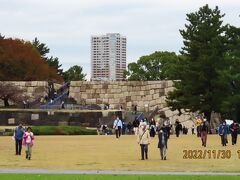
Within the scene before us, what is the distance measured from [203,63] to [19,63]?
38.2 metres

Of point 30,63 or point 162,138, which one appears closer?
point 162,138

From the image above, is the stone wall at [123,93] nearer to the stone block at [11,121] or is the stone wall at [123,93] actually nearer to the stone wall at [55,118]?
the stone wall at [55,118]

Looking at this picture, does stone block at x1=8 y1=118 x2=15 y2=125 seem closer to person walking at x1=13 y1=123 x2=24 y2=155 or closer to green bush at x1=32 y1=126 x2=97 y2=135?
green bush at x1=32 y1=126 x2=97 y2=135

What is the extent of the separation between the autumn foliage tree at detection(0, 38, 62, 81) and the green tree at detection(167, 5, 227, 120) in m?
32.1

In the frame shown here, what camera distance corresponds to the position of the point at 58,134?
5081cm

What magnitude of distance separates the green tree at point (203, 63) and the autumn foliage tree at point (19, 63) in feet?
105

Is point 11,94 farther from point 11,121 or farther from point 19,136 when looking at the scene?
point 19,136

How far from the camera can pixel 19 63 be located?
88562mm

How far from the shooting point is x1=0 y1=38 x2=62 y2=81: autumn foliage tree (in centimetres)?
8612

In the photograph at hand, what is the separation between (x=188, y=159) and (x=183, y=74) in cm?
3251

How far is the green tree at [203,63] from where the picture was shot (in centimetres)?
5644

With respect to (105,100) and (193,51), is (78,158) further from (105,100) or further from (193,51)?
(105,100)
